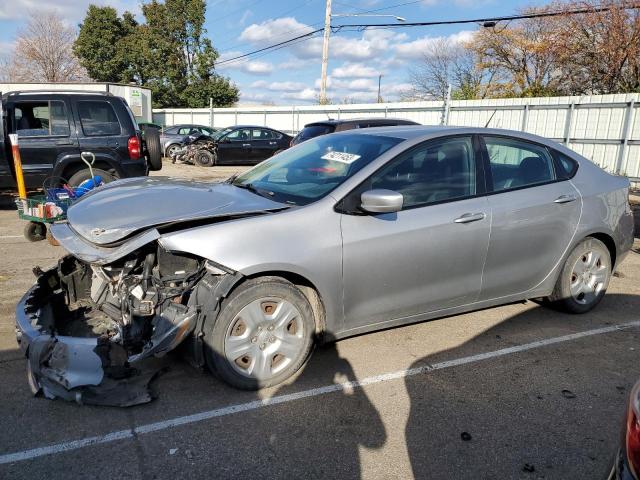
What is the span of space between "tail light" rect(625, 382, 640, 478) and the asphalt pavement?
48.6 inches

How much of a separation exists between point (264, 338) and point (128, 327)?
867 mm

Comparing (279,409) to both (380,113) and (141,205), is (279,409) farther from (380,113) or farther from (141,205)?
(380,113)

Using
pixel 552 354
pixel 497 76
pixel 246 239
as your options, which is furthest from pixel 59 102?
pixel 497 76

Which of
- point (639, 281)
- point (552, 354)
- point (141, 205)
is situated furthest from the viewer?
point (639, 281)

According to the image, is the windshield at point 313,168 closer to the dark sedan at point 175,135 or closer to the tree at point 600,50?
the dark sedan at point 175,135

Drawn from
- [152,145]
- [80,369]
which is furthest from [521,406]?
[152,145]

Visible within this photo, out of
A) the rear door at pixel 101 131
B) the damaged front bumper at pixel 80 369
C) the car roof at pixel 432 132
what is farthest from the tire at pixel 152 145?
the damaged front bumper at pixel 80 369

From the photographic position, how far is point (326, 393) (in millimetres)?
3324

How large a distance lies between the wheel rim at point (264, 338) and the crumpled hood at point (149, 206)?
650 mm

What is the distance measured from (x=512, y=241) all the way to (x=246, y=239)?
2198 mm

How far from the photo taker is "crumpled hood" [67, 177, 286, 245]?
3184 millimetres

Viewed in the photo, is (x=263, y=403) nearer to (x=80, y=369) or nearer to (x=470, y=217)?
(x=80, y=369)

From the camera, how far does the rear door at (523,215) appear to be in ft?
13.2

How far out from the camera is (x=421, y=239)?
11.9 feet
